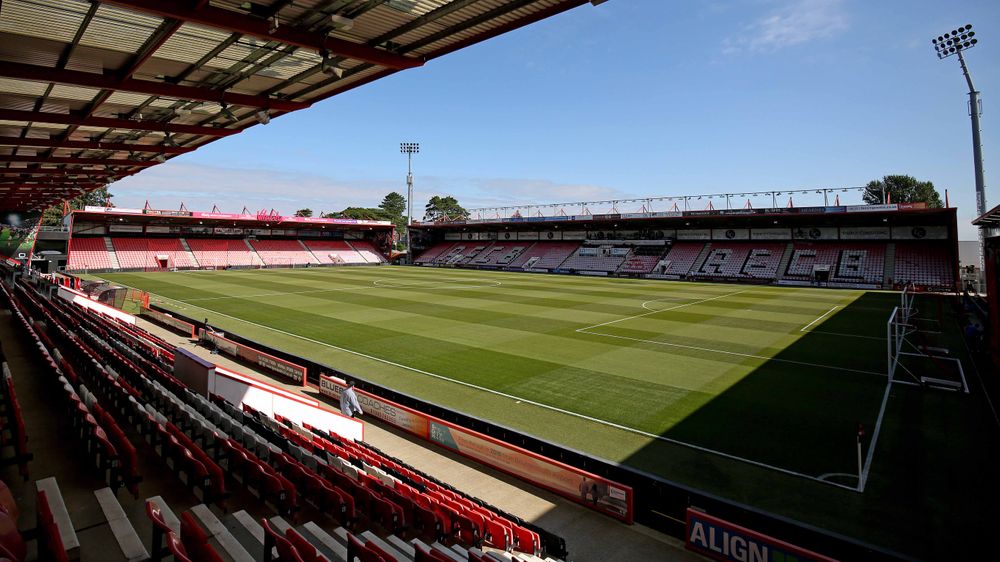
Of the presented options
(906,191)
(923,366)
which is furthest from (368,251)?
(906,191)

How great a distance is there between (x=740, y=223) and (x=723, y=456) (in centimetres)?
4840

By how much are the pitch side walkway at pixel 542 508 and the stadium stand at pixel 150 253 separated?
2389 inches

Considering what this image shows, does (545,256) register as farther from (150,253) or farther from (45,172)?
(45,172)

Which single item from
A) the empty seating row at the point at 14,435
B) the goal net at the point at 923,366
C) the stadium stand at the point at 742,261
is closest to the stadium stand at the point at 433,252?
the stadium stand at the point at 742,261

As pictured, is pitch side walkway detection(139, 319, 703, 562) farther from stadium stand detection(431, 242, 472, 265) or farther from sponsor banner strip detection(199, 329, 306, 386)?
stadium stand detection(431, 242, 472, 265)

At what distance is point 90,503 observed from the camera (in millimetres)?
4961

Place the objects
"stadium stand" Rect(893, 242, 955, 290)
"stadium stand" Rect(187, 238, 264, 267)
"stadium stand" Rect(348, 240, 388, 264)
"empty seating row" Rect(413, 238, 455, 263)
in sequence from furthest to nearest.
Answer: "stadium stand" Rect(348, 240, 388, 264) < "empty seating row" Rect(413, 238, 455, 263) < "stadium stand" Rect(187, 238, 264, 267) < "stadium stand" Rect(893, 242, 955, 290)

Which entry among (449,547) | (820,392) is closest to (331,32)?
(449,547)

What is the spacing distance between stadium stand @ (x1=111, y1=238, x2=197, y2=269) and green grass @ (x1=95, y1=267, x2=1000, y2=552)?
99.3 feet

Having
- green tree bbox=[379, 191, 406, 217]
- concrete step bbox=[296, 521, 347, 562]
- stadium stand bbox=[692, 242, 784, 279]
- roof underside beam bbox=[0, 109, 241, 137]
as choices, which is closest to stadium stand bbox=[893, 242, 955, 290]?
stadium stand bbox=[692, 242, 784, 279]

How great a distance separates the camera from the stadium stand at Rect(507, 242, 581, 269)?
63344 millimetres

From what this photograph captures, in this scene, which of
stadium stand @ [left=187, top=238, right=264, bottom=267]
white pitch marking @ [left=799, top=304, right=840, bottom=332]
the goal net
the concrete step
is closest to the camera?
the concrete step

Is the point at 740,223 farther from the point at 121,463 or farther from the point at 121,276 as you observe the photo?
the point at 121,276

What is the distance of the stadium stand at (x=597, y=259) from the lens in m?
58.1
